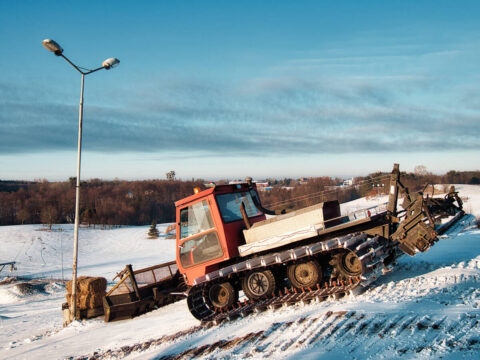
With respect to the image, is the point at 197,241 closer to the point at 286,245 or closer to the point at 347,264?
the point at 286,245

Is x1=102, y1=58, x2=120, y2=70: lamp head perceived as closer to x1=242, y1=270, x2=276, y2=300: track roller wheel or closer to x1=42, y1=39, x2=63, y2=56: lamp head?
x1=42, y1=39, x2=63, y2=56: lamp head

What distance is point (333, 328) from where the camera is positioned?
6449 millimetres

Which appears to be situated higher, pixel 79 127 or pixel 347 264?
pixel 79 127

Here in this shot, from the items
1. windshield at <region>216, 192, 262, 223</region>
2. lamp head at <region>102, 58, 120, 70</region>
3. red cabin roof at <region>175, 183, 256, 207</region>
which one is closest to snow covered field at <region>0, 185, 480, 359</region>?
windshield at <region>216, 192, 262, 223</region>

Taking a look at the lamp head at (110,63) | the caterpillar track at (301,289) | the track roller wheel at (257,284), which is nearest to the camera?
the caterpillar track at (301,289)

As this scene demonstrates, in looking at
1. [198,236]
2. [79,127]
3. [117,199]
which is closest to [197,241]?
[198,236]

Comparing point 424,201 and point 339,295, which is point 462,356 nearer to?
point 339,295

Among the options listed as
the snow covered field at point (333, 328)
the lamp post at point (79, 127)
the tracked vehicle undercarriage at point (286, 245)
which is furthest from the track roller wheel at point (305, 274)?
the lamp post at point (79, 127)

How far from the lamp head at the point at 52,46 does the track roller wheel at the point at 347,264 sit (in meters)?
9.70

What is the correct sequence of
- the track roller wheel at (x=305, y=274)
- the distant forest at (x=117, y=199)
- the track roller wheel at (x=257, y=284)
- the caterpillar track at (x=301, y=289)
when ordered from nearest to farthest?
the caterpillar track at (x=301, y=289) < the track roller wheel at (x=305, y=274) < the track roller wheel at (x=257, y=284) < the distant forest at (x=117, y=199)

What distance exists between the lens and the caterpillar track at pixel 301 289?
311 inches

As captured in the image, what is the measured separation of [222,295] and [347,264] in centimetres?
301

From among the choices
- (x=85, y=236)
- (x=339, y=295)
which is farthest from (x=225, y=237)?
(x=85, y=236)

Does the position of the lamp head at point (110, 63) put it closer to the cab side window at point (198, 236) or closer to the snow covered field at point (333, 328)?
the cab side window at point (198, 236)
